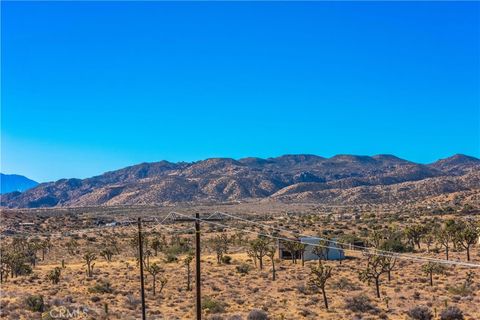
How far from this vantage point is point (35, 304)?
3372 cm

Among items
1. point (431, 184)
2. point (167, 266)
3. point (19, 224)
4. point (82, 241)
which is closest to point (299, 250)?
point (167, 266)

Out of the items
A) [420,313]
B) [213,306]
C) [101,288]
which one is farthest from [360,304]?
[101,288]

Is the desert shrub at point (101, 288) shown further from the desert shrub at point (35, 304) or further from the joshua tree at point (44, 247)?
the joshua tree at point (44, 247)

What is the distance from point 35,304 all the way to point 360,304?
72.6ft

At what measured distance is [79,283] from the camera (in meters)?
43.9

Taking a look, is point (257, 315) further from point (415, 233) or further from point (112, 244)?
point (112, 244)

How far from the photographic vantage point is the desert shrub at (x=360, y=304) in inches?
1314

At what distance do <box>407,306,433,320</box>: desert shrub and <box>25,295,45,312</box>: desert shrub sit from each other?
24.3 meters

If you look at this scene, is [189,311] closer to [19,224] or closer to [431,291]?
[431,291]

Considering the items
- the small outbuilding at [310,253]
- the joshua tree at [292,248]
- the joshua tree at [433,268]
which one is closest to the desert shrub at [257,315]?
the joshua tree at [433,268]

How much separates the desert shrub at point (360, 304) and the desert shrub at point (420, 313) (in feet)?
8.34

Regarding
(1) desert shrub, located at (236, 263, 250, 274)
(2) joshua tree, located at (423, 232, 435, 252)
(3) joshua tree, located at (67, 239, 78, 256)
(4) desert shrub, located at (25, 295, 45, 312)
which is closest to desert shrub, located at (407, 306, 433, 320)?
(1) desert shrub, located at (236, 263, 250, 274)

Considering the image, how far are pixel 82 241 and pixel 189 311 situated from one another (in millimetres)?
47488

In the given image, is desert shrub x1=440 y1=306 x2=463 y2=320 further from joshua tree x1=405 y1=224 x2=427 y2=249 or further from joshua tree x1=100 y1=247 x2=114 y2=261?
joshua tree x1=100 y1=247 x2=114 y2=261
